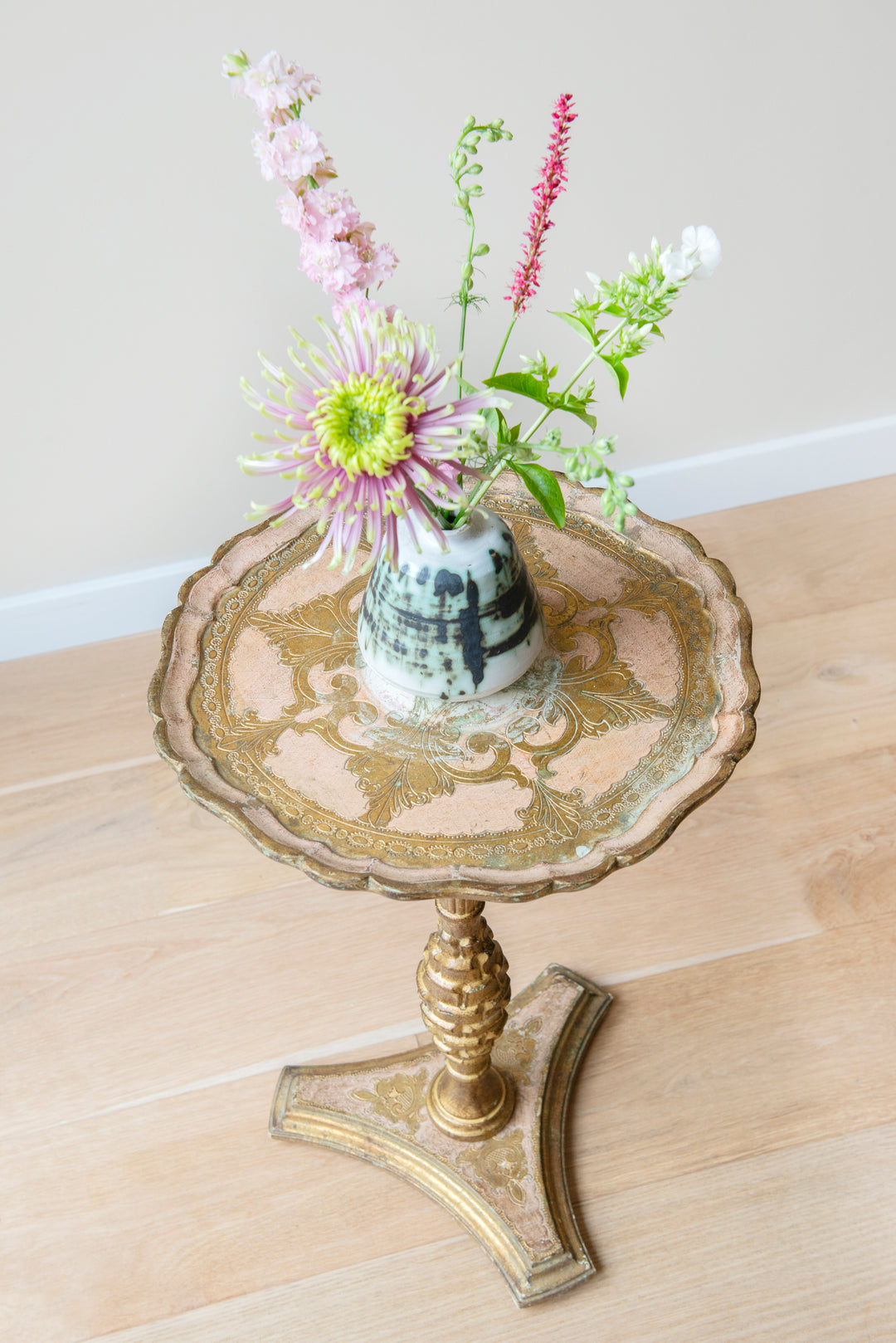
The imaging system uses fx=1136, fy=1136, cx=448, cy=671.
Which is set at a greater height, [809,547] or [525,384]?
[525,384]

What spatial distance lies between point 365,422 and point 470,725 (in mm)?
290

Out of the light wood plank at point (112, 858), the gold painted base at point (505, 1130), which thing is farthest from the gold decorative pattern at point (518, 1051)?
the light wood plank at point (112, 858)

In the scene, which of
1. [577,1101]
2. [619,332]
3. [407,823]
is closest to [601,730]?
[407,823]

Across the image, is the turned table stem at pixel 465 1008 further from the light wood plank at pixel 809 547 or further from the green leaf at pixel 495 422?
the light wood plank at pixel 809 547

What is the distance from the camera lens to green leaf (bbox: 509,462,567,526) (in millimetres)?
847

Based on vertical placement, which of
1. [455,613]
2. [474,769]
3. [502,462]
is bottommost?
[474,769]

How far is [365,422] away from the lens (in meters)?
0.75

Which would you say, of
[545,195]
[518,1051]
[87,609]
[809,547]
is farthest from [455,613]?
[809,547]

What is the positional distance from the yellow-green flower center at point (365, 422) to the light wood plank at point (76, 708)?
1.11 metres

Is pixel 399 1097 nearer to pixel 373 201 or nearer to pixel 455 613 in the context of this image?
pixel 455 613

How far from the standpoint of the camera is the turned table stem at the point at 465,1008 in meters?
1.11

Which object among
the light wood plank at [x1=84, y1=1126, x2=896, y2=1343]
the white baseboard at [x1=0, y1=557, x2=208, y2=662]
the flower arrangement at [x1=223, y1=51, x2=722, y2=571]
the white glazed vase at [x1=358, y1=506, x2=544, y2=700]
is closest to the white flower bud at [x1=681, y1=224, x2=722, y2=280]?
the flower arrangement at [x1=223, y1=51, x2=722, y2=571]

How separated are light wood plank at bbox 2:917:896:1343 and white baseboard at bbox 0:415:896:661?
783 millimetres

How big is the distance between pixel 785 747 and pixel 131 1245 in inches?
42.6
